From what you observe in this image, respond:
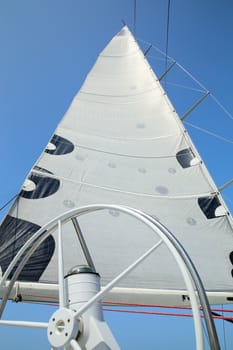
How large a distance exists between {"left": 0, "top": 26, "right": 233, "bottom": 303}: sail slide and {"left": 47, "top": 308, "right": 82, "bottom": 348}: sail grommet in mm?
1241

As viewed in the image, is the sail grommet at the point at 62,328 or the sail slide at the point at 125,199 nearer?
the sail grommet at the point at 62,328

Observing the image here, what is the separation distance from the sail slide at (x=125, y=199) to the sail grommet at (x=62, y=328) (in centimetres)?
124

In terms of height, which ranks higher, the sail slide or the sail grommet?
the sail grommet

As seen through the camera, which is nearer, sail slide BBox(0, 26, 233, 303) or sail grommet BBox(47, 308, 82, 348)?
sail grommet BBox(47, 308, 82, 348)

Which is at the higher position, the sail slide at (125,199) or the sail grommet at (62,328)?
the sail grommet at (62,328)

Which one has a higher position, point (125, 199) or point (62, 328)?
point (62, 328)

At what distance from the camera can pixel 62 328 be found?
932 mm

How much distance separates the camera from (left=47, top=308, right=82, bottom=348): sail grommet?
91 centimetres

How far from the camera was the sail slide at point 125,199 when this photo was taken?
2363 mm

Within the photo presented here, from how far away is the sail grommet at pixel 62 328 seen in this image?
2.98 feet

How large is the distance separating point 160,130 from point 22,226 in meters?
2.64

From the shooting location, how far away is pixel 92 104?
17.3 feet

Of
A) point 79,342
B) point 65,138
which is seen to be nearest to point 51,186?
point 65,138

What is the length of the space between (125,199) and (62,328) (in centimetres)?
226
